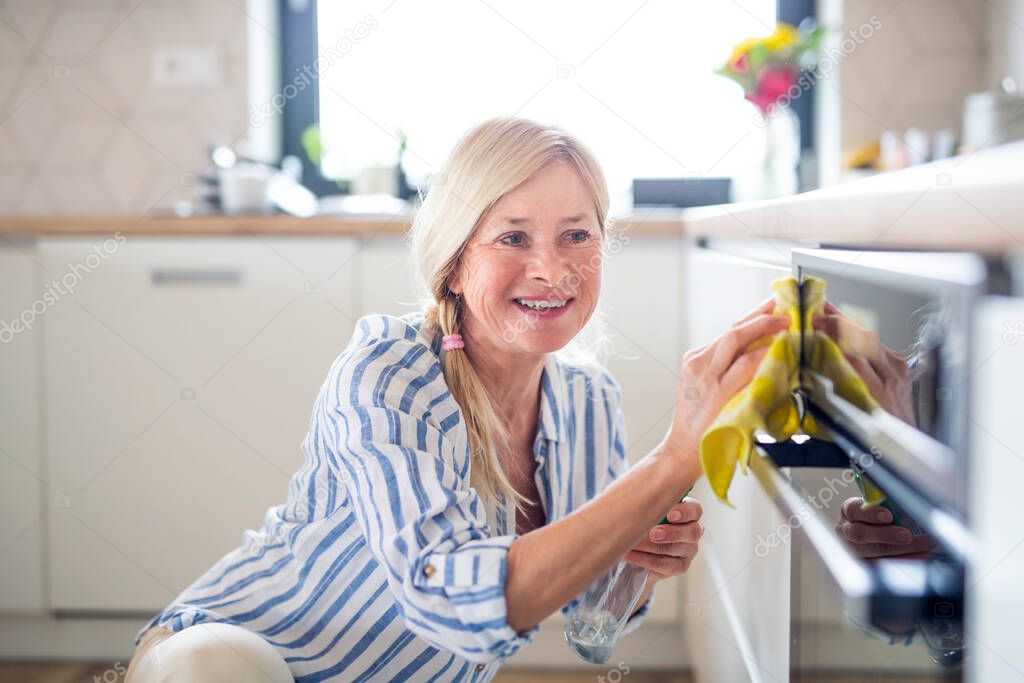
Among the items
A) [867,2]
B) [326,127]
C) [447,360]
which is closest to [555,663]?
[447,360]

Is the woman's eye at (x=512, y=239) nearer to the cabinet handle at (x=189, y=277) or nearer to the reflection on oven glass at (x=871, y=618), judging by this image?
the reflection on oven glass at (x=871, y=618)

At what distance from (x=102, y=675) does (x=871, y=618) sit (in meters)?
1.89

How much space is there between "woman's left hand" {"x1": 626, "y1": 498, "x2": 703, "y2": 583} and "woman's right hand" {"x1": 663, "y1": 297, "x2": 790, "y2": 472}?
0.35m

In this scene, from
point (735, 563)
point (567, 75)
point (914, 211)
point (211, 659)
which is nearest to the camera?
point (914, 211)

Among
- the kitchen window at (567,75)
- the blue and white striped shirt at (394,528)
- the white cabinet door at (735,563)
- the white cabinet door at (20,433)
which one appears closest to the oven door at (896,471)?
the white cabinet door at (735,563)

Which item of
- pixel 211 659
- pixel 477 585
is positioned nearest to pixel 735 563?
pixel 477 585

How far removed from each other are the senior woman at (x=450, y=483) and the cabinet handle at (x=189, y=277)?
2.84 feet

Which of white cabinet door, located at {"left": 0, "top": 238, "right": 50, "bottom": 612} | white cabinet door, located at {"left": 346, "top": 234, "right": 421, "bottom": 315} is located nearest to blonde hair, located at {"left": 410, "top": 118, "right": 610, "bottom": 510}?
white cabinet door, located at {"left": 346, "top": 234, "right": 421, "bottom": 315}

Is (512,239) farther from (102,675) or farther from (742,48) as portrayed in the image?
(102,675)

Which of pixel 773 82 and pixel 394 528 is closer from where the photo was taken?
pixel 394 528

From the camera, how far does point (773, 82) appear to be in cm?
203

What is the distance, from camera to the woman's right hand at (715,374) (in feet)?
2.28

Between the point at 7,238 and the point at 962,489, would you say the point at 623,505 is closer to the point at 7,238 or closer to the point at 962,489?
the point at 962,489

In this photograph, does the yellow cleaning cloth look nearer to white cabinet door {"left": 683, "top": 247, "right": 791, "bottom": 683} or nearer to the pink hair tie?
white cabinet door {"left": 683, "top": 247, "right": 791, "bottom": 683}
